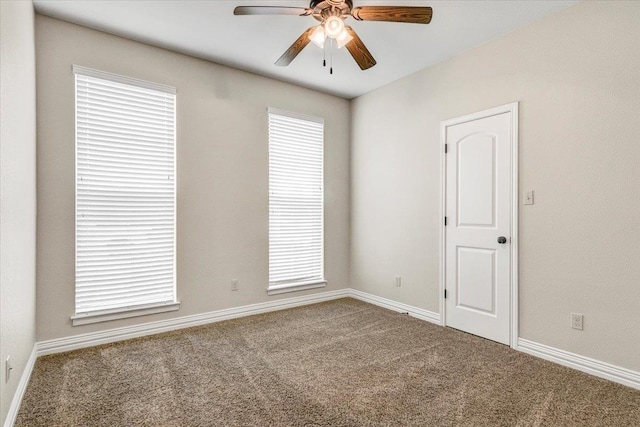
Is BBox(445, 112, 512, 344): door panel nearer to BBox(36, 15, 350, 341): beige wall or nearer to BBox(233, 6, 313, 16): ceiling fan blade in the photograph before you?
BBox(36, 15, 350, 341): beige wall

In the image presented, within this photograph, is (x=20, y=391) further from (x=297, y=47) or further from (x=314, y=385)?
(x=297, y=47)

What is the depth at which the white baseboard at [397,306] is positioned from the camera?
3727 mm

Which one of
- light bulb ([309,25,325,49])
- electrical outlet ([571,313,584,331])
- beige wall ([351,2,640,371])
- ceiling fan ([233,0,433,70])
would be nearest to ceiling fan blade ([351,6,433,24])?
ceiling fan ([233,0,433,70])

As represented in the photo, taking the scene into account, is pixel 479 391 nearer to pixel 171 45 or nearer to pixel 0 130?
pixel 0 130

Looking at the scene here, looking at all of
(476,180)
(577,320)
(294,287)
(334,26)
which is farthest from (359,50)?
(294,287)

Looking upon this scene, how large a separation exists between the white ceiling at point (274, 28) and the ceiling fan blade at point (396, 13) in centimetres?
48

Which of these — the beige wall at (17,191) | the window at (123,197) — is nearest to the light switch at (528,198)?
the window at (123,197)

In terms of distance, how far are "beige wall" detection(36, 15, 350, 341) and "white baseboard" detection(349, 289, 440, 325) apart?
1.15ft

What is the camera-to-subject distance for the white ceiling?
2676 millimetres

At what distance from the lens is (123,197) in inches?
125

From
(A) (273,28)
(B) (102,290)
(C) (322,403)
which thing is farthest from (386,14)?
(B) (102,290)

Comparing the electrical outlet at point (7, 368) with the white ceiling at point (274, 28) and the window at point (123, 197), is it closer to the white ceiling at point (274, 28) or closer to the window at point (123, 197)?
the window at point (123, 197)

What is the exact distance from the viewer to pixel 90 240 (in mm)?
3010

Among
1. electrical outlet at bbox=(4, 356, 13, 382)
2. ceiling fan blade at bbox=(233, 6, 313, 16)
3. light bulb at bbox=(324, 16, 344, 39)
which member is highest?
ceiling fan blade at bbox=(233, 6, 313, 16)
